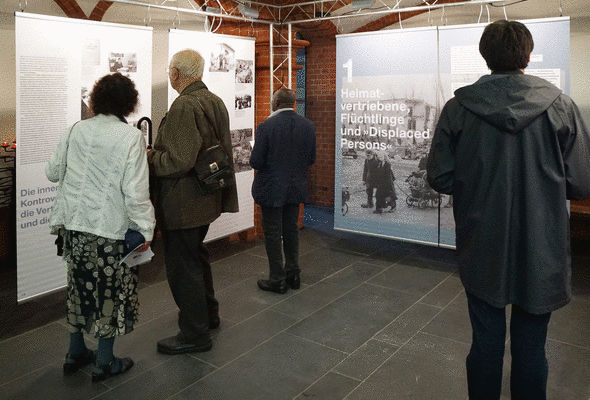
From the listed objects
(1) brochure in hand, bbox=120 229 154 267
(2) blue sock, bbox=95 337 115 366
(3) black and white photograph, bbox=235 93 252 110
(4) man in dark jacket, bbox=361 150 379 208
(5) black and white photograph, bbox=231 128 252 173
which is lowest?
(2) blue sock, bbox=95 337 115 366

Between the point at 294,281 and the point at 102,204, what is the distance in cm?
212

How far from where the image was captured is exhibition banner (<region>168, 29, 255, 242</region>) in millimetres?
5090

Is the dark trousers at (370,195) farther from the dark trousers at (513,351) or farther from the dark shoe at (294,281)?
the dark trousers at (513,351)

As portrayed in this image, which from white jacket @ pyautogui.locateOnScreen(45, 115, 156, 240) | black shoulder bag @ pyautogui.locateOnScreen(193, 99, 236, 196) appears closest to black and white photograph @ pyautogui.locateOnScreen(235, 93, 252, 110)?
black shoulder bag @ pyautogui.locateOnScreen(193, 99, 236, 196)

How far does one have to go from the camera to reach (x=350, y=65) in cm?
540

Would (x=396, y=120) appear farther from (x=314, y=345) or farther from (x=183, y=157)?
(x=183, y=157)

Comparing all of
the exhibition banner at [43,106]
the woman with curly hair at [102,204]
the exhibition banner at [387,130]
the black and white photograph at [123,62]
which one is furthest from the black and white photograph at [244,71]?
the woman with curly hair at [102,204]

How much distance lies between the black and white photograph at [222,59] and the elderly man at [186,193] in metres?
2.06

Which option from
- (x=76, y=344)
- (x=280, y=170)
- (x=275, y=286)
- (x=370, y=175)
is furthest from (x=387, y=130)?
(x=76, y=344)

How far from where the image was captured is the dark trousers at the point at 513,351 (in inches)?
81.4

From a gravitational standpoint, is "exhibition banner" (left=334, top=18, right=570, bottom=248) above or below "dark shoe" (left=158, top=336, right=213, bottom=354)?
above

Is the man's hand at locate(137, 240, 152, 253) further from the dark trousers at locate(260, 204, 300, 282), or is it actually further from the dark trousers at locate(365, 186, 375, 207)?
the dark trousers at locate(365, 186, 375, 207)

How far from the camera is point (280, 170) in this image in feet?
13.7

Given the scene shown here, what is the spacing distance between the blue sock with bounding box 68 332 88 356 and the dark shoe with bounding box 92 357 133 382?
17 centimetres
